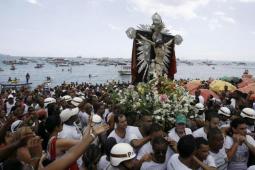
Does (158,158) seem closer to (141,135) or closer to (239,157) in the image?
(141,135)

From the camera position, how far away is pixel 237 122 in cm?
583

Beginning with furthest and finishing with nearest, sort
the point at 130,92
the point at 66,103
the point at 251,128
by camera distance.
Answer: the point at 66,103, the point at 130,92, the point at 251,128

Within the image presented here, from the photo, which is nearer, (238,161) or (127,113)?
(238,161)

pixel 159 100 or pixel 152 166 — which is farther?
pixel 159 100

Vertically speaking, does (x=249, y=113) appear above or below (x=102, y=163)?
above

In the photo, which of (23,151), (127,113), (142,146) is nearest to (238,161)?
(142,146)

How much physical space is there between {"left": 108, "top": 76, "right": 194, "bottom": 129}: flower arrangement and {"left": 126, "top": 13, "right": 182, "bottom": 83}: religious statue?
4.86ft

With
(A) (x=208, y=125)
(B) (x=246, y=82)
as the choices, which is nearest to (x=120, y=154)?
(A) (x=208, y=125)

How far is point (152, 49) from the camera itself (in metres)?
10.7

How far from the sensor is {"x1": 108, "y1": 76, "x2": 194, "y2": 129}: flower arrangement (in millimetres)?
7656

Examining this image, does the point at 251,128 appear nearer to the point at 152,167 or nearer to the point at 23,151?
the point at 152,167

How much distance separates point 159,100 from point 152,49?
10.2ft

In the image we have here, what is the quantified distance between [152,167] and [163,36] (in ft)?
21.6

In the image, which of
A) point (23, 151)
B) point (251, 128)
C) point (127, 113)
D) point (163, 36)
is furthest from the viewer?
point (163, 36)
